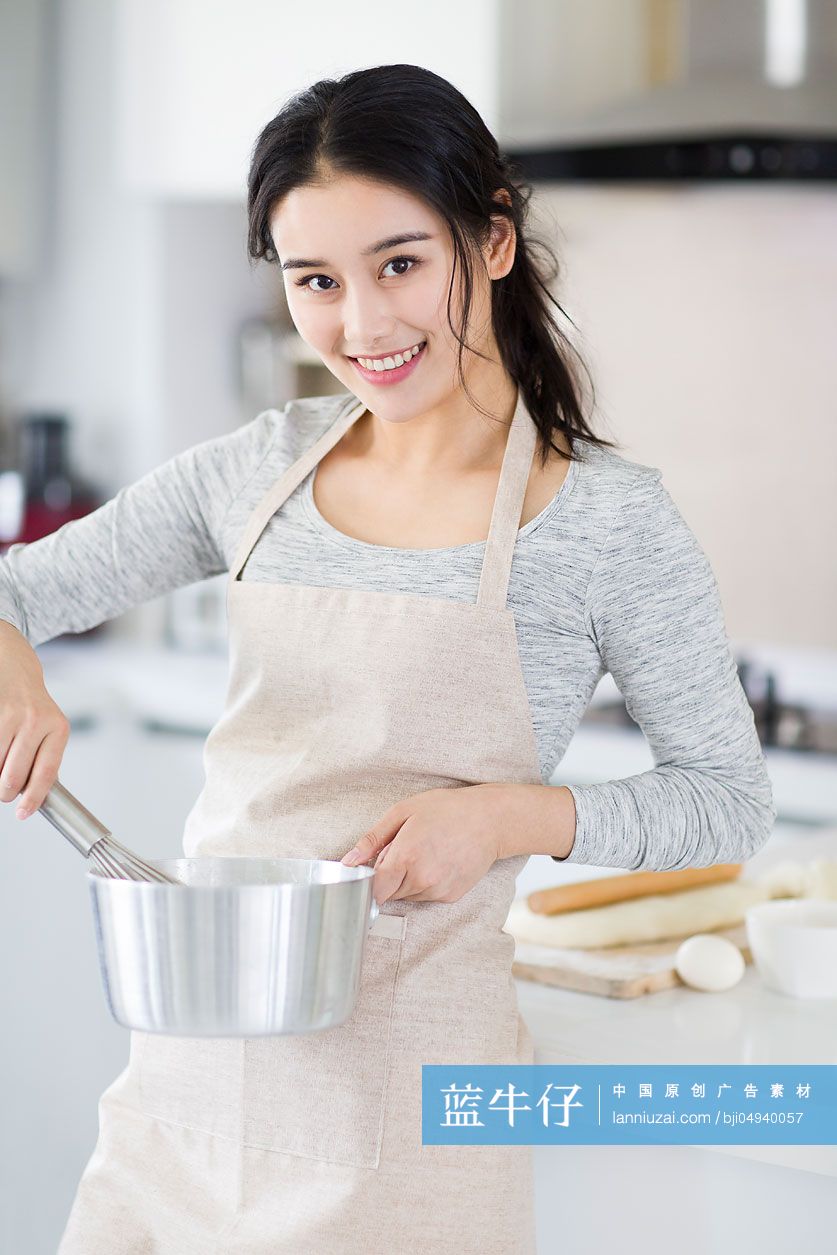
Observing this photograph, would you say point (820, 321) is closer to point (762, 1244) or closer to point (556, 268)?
point (556, 268)

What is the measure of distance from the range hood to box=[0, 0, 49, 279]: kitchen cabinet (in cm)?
101

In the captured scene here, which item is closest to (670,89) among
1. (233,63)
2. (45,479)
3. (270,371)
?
(233,63)

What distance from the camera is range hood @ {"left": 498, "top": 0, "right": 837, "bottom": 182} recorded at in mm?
2135

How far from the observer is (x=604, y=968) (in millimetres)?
1082

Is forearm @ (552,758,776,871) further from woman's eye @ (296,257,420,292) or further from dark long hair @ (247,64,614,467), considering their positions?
woman's eye @ (296,257,420,292)

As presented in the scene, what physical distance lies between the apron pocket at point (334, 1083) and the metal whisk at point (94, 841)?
6.3 inches

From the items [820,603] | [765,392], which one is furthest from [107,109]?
[820,603]

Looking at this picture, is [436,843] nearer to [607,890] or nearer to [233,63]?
[607,890]

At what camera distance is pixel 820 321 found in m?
2.23

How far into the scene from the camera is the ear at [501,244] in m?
0.94

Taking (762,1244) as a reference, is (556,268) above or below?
above

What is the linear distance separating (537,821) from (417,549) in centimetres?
19

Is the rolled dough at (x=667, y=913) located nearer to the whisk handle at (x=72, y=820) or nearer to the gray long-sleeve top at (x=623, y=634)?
the gray long-sleeve top at (x=623, y=634)

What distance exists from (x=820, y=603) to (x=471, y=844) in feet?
5.19
